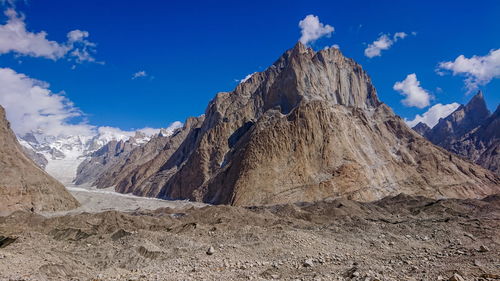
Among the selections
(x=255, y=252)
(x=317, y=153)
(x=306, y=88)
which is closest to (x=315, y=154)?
(x=317, y=153)

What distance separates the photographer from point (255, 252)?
79.0 feet

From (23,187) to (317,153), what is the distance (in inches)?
2231

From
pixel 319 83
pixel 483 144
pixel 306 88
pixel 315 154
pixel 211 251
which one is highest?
pixel 483 144

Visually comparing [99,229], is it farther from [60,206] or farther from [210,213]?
[60,206]

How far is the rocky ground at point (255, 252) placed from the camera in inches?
662

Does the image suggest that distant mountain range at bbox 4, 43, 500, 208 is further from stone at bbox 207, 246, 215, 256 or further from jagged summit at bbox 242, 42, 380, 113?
stone at bbox 207, 246, 215, 256

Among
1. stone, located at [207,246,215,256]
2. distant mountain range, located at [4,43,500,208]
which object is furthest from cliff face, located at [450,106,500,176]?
stone, located at [207,246,215,256]

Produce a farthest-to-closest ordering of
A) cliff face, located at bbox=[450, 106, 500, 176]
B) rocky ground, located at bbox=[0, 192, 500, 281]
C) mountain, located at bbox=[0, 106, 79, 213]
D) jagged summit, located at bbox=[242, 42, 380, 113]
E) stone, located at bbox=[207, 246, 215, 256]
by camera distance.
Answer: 1. cliff face, located at bbox=[450, 106, 500, 176]
2. jagged summit, located at bbox=[242, 42, 380, 113]
3. mountain, located at bbox=[0, 106, 79, 213]
4. stone, located at bbox=[207, 246, 215, 256]
5. rocky ground, located at bbox=[0, 192, 500, 281]

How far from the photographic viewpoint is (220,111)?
142 m

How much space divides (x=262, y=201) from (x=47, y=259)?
182 feet

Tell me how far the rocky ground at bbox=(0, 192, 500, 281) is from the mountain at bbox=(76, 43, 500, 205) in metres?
33.6

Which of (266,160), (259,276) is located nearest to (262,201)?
(266,160)

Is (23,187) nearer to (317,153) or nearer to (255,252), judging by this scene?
(317,153)

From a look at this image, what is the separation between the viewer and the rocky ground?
1681cm
